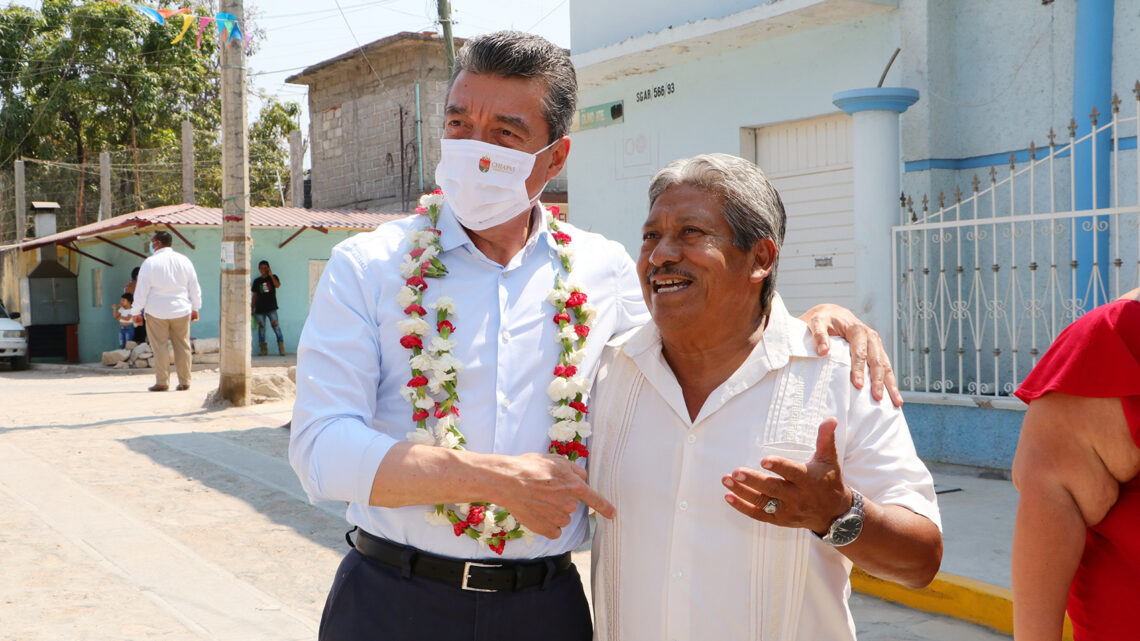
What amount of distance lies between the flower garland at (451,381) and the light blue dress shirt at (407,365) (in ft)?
0.09

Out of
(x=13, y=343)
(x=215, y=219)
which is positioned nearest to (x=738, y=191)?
(x=215, y=219)

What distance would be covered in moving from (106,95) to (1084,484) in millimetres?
33314

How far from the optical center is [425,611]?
2.18 m

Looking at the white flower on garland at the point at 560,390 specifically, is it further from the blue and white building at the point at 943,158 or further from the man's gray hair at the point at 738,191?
the blue and white building at the point at 943,158

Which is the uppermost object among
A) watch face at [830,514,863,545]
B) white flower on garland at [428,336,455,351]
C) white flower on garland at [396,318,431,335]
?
white flower on garland at [396,318,431,335]

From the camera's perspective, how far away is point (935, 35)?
8438 millimetres

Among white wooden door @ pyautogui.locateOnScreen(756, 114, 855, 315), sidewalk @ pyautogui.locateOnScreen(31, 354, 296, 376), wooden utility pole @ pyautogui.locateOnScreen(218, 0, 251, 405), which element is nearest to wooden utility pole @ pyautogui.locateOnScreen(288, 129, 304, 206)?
sidewalk @ pyautogui.locateOnScreen(31, 354, 296, 376)

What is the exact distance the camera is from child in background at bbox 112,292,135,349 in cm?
1866

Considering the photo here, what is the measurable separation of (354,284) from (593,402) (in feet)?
1.95

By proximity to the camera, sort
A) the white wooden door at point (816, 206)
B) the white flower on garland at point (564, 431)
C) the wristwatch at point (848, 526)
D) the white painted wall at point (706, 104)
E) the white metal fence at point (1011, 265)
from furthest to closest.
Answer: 1. the white wooden door at point (816, 206)
2. the white painted wall at point (706, 104)
3. the white metal fence at point (1011, 265)
4. the white flower on garland at point (564, 431)
5. the wristwatch at point (848, 526)

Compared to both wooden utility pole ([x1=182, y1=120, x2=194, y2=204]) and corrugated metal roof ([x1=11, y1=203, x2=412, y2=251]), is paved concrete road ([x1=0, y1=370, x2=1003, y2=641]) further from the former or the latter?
wooden utility pole ([x1=182, y1=120, x2=194, y2=204])

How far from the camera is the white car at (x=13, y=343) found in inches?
768

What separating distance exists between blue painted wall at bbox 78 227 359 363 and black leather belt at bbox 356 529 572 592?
1861 cm

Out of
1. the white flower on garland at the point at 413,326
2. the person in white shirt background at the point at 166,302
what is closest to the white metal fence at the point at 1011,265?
the white flower on garland at the point at 413,326
